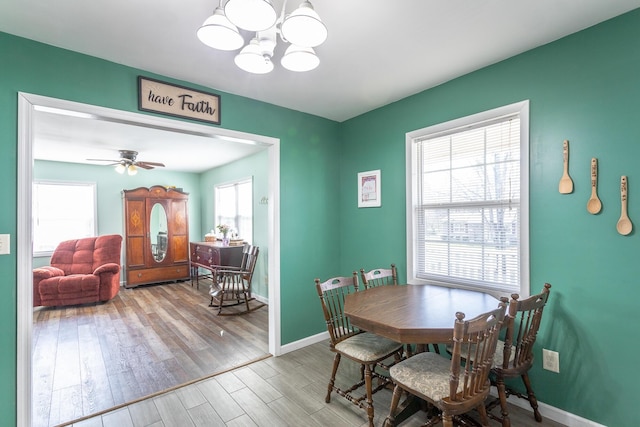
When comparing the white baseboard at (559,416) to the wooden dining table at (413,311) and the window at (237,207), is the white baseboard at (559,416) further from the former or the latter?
the window at (237,207)

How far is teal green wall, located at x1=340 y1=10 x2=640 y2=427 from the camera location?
68.3 inches

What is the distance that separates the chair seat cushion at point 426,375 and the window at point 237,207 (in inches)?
159

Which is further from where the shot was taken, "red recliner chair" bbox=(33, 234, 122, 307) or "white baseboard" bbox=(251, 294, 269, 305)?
"white baseboard" bbox=(251, 294, 269, 305)

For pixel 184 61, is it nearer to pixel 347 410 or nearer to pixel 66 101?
pixel 66 101

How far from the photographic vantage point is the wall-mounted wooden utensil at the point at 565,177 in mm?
1928

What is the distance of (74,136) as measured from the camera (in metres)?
3.99

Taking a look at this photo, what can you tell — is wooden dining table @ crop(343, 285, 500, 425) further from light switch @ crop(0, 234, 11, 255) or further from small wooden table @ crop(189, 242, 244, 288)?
small wooden table @ crop(189, 242, 244, 288)

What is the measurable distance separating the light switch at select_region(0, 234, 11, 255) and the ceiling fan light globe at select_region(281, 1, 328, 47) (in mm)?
2032

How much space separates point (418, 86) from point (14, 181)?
10.00 feet

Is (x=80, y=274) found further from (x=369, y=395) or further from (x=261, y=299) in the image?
(x=369, y=395)

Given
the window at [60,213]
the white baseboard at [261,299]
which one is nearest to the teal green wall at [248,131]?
the white baseboard at [261,299]

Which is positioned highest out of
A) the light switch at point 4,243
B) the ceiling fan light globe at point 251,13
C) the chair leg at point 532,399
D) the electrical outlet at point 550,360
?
the ceiling fan light globe at point 251,13

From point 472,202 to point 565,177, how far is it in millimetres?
640

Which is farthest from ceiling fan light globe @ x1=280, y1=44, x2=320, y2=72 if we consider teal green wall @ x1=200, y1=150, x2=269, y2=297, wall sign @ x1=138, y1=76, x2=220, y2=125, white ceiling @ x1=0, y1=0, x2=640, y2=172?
teal green wall @ x1=200, y1=150, x2=269, y2=297
